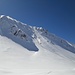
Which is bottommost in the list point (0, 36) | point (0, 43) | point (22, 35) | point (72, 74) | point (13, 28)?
point (72, 74)

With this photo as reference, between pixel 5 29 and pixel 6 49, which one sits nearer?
pixel 6 49


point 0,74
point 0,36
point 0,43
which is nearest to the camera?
point 0,74

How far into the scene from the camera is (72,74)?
787 cm

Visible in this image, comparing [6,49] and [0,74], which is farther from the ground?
[6,49]

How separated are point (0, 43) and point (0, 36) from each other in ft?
17.8

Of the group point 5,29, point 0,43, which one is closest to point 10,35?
point 5,29

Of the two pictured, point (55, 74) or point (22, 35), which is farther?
point (22, 35)

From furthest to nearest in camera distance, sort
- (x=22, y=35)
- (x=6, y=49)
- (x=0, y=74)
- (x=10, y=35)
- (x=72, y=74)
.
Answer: (x=22, y=35)
(x=10, y=35)
(x=6, y=49)
(x=0, y=74)
(x=72, y=74)

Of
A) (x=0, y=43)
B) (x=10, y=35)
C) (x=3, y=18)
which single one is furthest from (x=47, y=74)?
(x=3, y=18)

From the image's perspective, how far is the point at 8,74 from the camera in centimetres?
977

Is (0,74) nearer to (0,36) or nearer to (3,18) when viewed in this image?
(0,36)

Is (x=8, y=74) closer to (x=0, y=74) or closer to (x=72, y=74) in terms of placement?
(x=0, y=74)

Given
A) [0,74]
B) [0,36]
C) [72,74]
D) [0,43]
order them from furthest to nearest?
1. [0,36]
2. [0,43]
3. [0,74]
4. [72,74]

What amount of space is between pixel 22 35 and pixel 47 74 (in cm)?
4005
